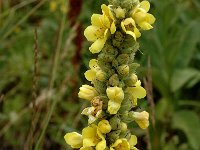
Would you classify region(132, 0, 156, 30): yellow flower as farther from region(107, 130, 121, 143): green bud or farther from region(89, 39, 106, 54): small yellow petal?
region(107, 130, 121, 143): green bud

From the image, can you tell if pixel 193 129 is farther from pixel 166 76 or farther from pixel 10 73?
pixel 10 73

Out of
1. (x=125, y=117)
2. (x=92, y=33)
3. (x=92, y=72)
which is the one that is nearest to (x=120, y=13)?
(x=92, y=33)

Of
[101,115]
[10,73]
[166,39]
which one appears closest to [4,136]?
[10,73]

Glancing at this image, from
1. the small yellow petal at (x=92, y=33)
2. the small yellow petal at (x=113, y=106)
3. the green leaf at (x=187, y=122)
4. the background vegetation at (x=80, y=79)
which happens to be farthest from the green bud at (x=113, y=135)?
the green leaf at (x=187, y=122)

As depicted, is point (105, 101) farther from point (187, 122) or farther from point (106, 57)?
point (187, 122)

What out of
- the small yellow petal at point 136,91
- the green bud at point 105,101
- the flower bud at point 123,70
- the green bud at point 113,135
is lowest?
the green bud at point 113,135

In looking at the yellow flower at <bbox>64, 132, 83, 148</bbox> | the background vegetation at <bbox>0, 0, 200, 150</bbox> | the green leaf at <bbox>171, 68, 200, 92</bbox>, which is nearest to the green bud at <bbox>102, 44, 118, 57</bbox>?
the yellow flower at <bbox>64, 132, 83, 148</bbox>

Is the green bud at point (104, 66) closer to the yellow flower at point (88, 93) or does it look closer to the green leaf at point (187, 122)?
the yellow flower at point (88, 93)
